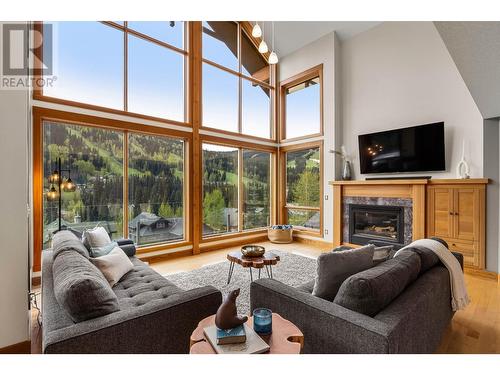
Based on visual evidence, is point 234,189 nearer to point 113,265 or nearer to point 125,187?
point 125,187

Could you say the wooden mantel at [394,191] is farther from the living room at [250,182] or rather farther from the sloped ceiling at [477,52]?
the sloped ceiling at [477,52]

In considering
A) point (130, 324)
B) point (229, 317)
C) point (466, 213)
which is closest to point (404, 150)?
point (466, 213)

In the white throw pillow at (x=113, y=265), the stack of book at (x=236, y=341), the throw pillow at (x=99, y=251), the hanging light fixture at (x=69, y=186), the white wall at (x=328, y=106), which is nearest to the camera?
the stack of book at (x=236, y=341)

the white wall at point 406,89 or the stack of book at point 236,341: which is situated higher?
the white wall at point 406,89

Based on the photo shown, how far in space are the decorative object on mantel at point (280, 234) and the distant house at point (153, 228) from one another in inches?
82.2

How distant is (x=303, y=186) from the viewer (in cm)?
638

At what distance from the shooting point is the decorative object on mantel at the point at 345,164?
544 cm

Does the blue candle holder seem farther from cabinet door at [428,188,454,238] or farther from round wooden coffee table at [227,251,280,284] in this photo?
cabinet door at [428,188,454,238]

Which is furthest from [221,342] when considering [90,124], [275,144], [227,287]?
[275,144]

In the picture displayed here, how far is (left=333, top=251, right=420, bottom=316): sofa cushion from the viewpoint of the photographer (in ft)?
4.76

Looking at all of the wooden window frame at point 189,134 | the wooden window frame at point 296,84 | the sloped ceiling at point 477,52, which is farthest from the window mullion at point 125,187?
the sloped ceiling at point 477,52

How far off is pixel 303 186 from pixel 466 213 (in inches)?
124

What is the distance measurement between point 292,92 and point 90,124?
4618 mm

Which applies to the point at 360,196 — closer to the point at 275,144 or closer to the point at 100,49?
the point at 275,144
